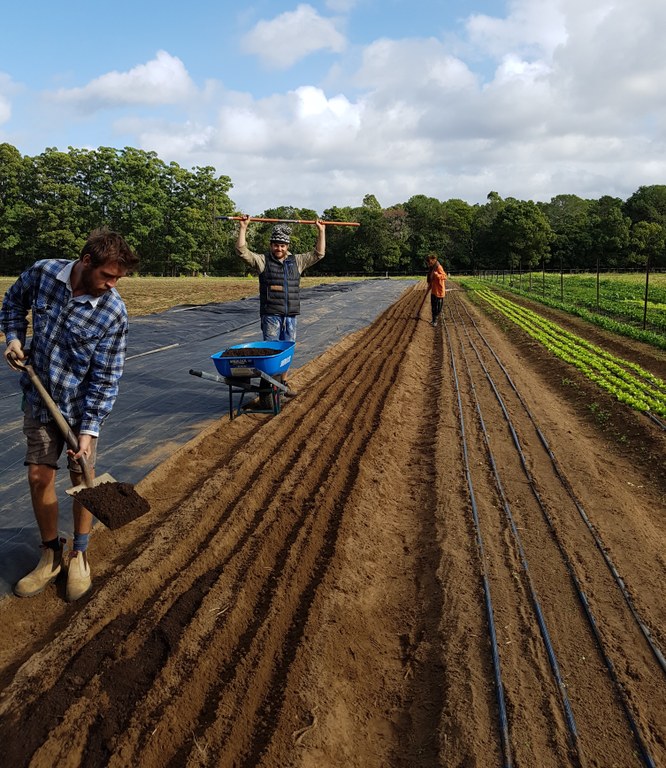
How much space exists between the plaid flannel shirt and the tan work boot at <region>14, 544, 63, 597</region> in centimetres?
76

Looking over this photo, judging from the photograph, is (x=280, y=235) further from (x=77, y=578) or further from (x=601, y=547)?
(x=601, y=547)

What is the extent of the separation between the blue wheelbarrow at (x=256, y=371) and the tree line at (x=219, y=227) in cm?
4392

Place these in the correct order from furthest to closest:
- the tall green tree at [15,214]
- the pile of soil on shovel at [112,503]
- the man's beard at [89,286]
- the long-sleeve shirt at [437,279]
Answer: the tall green tree at [15,214] < the long-sleeve shirt at [437,279] < the pile of soil on shovel at [112,503] < the man's beard at [89,286]

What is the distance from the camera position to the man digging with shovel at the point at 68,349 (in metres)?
2.71

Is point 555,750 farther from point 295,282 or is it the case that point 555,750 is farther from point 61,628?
point 295,282

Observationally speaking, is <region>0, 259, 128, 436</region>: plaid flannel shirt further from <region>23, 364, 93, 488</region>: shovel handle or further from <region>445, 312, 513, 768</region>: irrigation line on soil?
<region>445, 312, 513, 768</region>: irrigation line on soil

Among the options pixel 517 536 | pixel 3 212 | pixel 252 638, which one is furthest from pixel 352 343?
pixel 3 212

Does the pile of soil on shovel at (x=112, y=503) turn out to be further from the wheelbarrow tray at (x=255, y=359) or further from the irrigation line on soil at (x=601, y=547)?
the wheelbarrow tray at (x=255, y=359)

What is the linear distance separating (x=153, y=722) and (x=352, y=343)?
1077 centimetres

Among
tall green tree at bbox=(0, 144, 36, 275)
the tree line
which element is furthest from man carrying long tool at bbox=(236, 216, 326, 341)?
tall green tree at bbox=(0, 144, 36, 275)

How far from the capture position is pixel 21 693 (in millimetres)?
2354

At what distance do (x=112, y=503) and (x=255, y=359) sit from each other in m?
3.19

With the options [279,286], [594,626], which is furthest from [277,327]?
[594,626]

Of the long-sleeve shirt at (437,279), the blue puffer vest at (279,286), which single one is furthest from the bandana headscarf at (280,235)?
the long-sleeve shirt at (437,279)
